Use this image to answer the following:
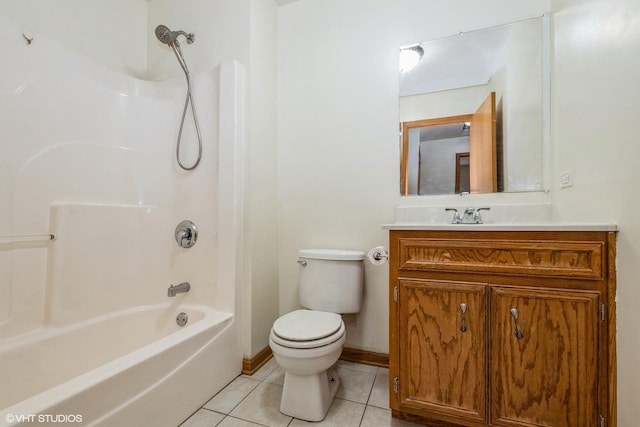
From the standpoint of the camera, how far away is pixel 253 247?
1647 mm

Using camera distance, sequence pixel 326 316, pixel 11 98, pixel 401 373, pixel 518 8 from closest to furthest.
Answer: pixel 401 373, pixel 11 98, pixel 326 316, pixel 518 8

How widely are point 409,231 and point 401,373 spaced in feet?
1.86

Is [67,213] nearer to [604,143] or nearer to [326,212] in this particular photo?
[326,212]

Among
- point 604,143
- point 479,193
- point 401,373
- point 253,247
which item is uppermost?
point 604,143

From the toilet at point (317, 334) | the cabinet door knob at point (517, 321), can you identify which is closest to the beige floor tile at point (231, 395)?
the toilet at point (317, 334)

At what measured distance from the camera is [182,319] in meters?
1.59

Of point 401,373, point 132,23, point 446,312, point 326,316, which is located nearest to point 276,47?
point 132,23

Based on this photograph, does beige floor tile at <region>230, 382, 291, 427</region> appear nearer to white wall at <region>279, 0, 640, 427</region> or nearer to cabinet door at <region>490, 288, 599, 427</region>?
white wall at <region>279, 0, 640, 427</region>

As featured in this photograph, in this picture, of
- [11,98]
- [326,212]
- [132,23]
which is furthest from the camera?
[132,23]

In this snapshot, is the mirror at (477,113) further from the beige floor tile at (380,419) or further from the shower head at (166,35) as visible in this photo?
the shower head at (166,35)

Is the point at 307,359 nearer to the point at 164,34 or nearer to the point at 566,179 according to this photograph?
the point at 566,179

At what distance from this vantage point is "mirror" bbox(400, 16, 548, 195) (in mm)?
1477

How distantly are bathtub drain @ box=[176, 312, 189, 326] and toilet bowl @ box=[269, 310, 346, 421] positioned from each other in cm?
64

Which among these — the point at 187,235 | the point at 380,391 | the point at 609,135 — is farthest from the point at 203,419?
the point at 609,135
